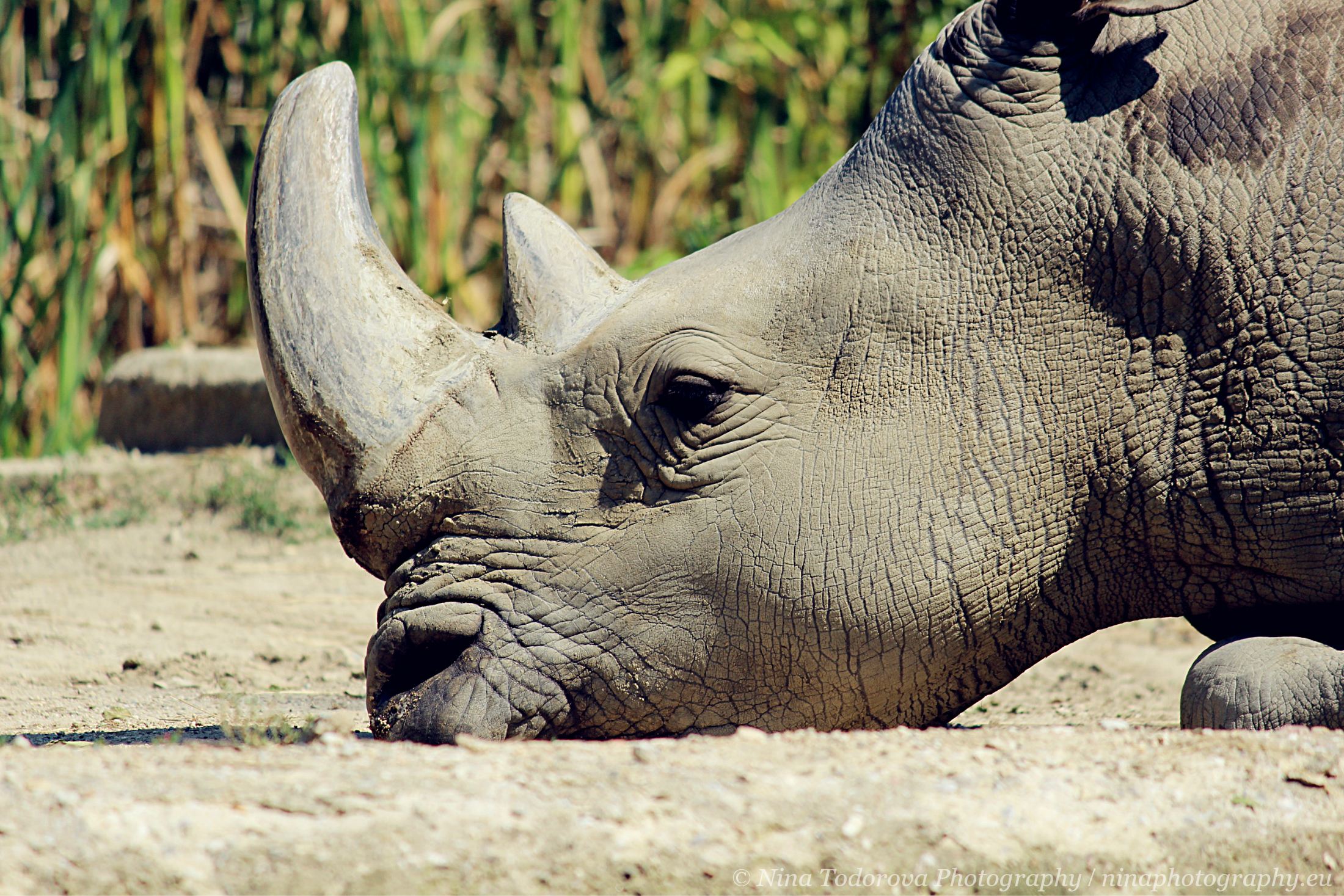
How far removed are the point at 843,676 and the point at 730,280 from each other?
780mm

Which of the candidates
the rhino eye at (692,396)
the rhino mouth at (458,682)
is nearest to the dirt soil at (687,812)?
the rhino mouth at (458,682)

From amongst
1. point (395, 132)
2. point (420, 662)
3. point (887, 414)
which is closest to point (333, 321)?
point (420, 662)

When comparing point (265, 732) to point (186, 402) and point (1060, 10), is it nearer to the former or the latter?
point (1060, 10)

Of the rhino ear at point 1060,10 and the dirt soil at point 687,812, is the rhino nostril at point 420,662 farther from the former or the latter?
the rhino ear at point 1060,10

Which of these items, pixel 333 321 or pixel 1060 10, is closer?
pixel 333 321

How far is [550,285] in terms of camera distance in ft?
9.47

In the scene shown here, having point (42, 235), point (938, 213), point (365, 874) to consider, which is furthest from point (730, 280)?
point (42, 235)

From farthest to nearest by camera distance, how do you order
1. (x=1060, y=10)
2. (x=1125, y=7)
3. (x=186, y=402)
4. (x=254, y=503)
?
(x=186, y=402) < (x=254, y=503) < (x=1060, y=10) < (x=1125, y=7)

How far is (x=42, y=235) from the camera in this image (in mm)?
7301

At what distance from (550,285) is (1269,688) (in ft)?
4.94

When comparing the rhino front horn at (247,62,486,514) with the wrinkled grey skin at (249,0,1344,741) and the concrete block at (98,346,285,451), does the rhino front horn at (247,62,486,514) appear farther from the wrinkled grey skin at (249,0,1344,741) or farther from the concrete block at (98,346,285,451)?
the concrete block at (98,346,285,451)

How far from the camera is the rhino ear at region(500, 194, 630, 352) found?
2838 millimetres

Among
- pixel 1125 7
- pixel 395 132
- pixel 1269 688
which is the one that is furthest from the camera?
pixel 395 132

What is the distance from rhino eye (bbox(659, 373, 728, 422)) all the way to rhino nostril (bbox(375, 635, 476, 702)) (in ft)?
1.86
